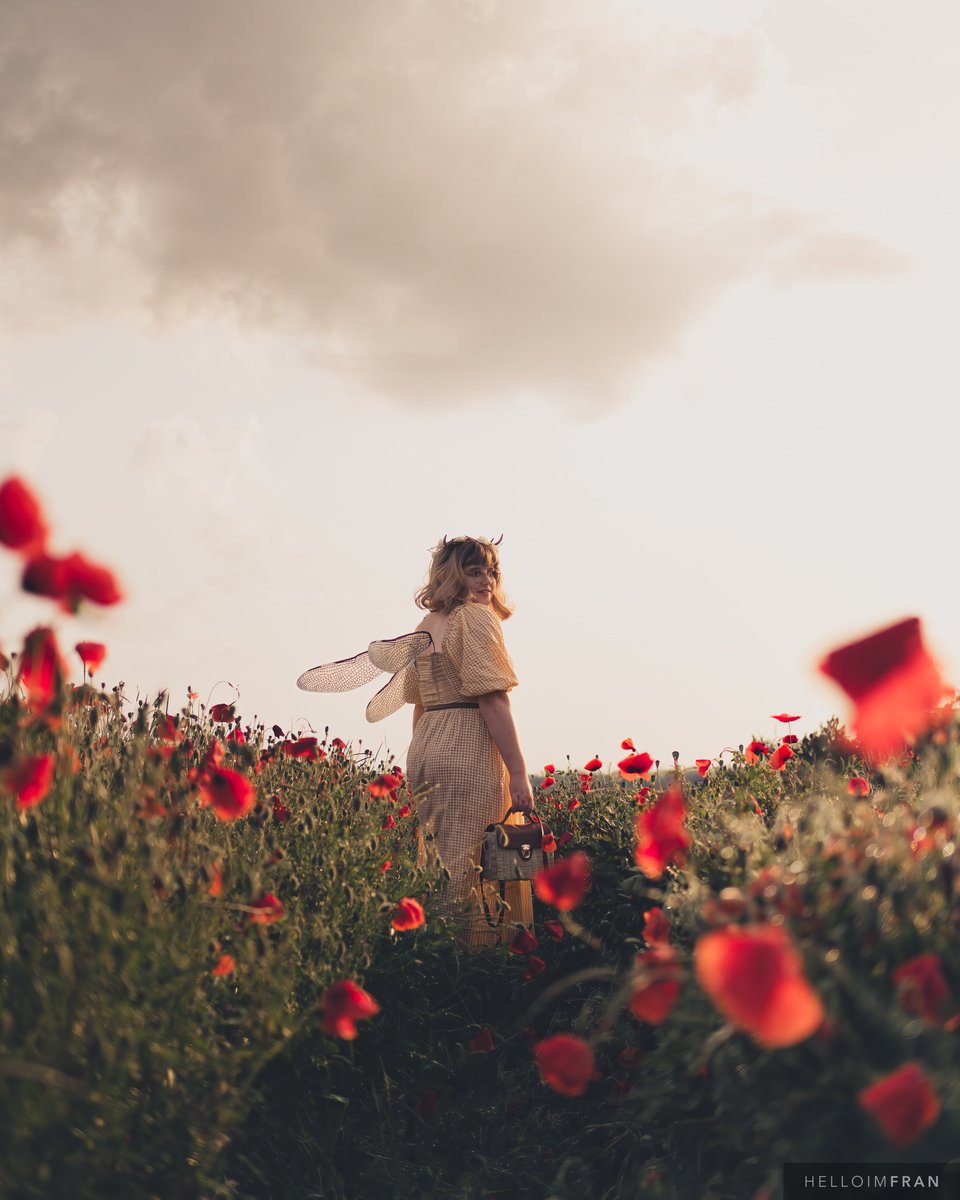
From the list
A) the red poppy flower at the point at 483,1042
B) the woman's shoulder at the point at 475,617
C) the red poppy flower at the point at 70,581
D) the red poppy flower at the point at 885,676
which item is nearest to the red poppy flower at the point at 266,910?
the red poppy flower at the point at 70,581

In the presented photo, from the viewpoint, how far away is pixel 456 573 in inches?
216

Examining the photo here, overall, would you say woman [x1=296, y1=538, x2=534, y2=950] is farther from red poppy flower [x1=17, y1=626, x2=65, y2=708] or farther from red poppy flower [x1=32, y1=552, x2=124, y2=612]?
red poppy flower [x1=32, y1=552, x2=124, y2=612]

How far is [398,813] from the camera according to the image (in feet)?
17.2

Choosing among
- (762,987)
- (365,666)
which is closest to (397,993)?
(365,666)

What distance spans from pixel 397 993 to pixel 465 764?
4.60 feet

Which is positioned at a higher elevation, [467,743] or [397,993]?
[467,743]

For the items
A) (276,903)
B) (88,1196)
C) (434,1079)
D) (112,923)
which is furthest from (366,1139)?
(112,923)

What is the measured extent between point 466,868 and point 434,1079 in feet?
4.50

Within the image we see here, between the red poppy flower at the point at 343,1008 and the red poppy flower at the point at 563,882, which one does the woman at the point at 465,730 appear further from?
the red poppy flower at the point at 563,882

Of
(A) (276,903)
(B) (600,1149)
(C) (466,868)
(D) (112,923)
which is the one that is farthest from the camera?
(C) (466,868)

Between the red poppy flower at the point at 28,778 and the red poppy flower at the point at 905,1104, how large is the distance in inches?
71.8

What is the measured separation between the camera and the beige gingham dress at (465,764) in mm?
5141

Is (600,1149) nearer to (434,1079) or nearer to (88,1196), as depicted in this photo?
(434,1079)

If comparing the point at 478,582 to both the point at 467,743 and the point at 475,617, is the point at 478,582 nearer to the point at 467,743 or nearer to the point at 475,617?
the point at 475,617
